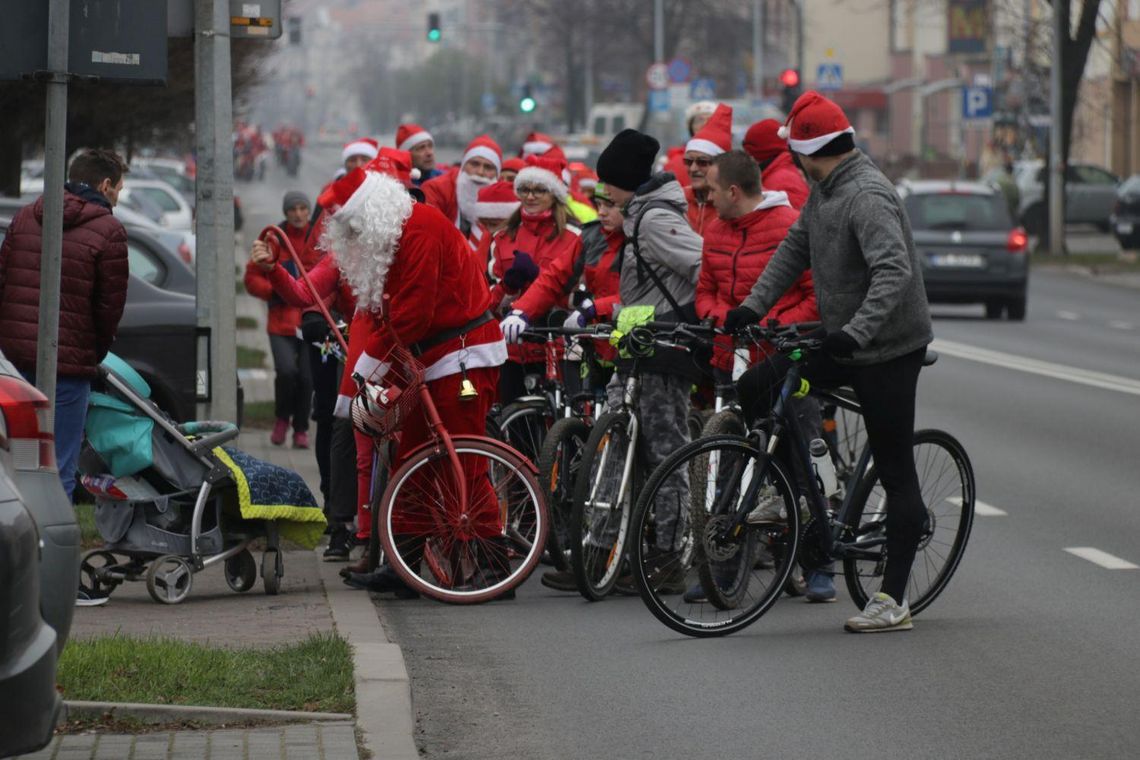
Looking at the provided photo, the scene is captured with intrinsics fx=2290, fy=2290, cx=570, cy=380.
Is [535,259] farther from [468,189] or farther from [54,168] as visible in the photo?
[54,168]

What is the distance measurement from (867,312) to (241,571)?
2.94 meters

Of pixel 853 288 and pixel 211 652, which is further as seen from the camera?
pixel 853 288

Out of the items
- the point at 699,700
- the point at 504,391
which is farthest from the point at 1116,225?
the point at 699,700

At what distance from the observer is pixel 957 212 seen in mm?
27453

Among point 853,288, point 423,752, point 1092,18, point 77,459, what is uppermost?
point 1092,18

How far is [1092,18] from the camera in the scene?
39844 mm

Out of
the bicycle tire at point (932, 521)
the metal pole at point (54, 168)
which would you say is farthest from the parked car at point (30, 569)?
the bicycle tire at point (932, 521)

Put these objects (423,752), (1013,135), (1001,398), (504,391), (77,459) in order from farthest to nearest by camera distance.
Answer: (1013,135) → (1001,398) → (504,391) → (77,459) → (423,752)

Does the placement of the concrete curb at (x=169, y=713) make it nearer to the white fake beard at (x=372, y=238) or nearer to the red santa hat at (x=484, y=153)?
the white fake beard at (x=372, y=238)

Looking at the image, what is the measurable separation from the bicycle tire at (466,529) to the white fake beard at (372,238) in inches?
27.0

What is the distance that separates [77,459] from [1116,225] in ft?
112

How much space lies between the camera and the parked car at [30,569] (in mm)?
4895

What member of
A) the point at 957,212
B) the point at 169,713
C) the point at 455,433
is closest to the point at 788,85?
the point at 957,212

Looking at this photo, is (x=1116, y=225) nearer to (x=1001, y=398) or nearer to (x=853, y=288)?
(x=1001, y=398)
